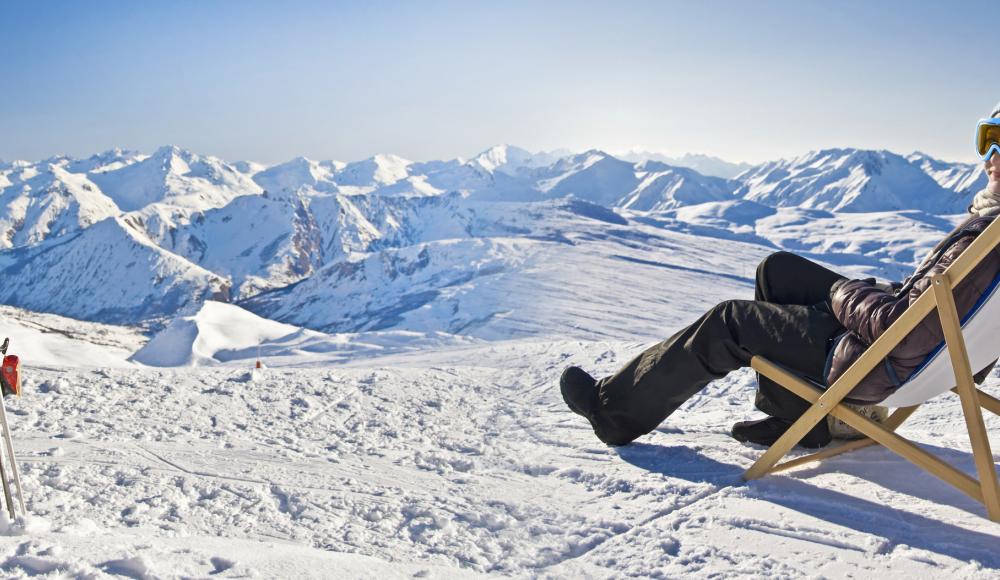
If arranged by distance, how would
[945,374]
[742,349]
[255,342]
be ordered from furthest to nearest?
1. [255,342]
2. [742,349]
3. [945,374]

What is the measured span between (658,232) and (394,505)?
168125 mm

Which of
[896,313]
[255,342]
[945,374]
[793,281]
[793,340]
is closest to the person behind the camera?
[896,313]

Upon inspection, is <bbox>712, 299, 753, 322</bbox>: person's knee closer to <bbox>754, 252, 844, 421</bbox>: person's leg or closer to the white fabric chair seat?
<bbox>754, 252, 844, 421</bbox>: person's leg

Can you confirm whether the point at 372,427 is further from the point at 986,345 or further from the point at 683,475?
the point at 986,345

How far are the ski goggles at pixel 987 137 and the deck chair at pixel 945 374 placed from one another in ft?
2.08

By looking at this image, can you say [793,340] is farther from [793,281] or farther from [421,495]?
[421,495]

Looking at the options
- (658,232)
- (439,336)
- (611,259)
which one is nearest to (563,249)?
(611,259)

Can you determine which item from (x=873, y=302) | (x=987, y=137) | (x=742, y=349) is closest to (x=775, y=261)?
(x=742, y=349)

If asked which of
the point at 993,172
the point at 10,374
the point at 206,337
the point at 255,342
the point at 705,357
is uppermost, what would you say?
the point at 993,172

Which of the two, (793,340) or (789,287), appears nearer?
(793,340)

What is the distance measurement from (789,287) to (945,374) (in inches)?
44.1

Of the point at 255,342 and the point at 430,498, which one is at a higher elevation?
the point at 430,498

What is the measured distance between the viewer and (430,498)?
4414mm

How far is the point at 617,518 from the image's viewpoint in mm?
3805
